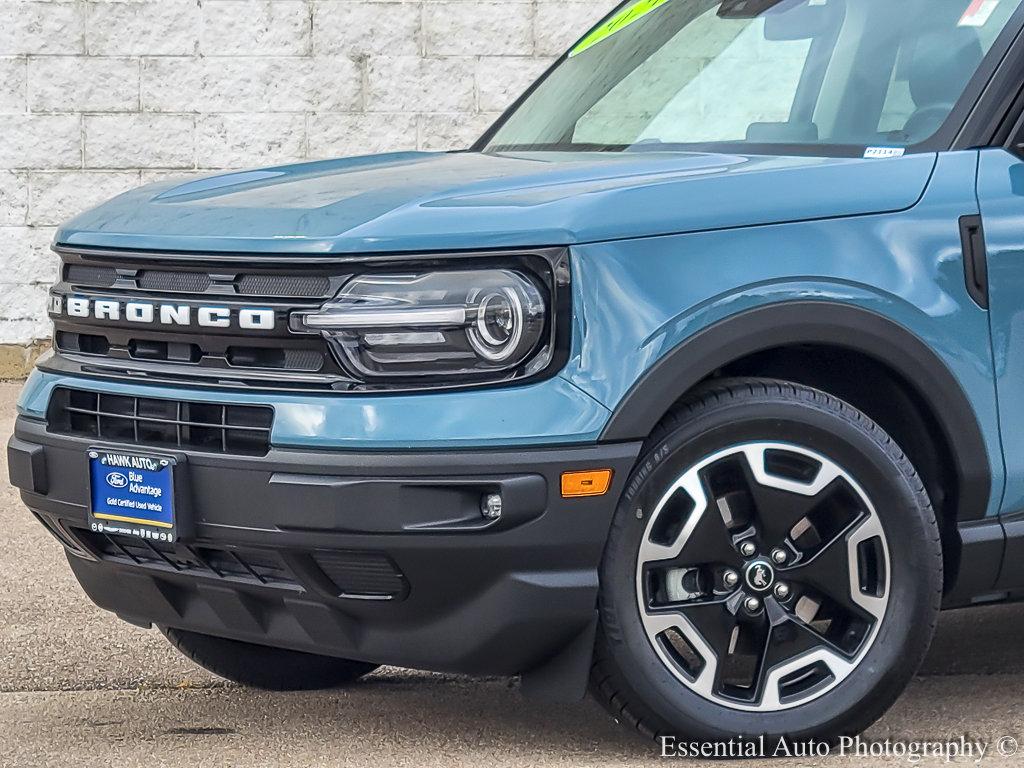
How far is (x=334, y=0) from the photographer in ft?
29.7

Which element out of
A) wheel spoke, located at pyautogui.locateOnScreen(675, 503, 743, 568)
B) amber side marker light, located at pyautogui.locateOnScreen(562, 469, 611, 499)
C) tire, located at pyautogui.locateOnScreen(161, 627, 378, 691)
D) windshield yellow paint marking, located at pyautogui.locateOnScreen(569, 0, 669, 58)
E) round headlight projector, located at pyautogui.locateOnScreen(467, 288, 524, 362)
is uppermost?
windshield yellow paint marking, located at pyautogui.locateOnScreen(569, 0, 669, 58)

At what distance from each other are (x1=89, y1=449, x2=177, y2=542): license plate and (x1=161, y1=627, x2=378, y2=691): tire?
76 centimetres

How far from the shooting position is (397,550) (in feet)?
10.4

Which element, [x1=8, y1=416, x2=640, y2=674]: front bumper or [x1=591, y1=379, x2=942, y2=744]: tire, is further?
[x1=591, y1=379, x2=942, y2=744]: tire

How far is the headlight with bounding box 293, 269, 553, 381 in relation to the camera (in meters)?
3.18

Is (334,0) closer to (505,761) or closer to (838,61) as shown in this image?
(838,61)

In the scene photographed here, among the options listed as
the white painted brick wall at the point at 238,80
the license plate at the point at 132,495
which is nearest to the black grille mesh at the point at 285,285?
the license plate at the point at 132,495

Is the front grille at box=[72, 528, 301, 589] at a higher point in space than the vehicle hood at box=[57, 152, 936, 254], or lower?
lower

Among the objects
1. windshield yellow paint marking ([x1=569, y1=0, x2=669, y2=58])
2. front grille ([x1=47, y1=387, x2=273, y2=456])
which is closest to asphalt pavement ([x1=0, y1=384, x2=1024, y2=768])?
front grille ([x1=47, y1=387, x2=273, y2=456])

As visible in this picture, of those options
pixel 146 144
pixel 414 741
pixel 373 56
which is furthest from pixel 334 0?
pixel 414 741

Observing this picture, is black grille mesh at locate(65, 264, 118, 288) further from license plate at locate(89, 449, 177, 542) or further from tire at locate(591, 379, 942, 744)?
tire at locate(591, 379, 942, 744)

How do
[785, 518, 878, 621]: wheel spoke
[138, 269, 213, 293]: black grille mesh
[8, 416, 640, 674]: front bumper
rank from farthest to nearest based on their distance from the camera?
A: [785, 518, 878, 621]: wheel spoke
[138, 269, 213, 293]: black grille mesh
[8, 416, 640, 674]: front bumper

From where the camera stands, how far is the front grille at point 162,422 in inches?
129

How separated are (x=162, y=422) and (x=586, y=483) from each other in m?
0.87
